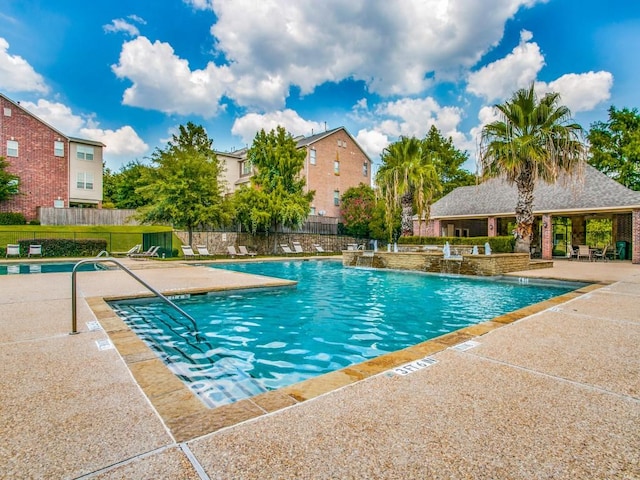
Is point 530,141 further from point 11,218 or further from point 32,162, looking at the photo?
point 32,162

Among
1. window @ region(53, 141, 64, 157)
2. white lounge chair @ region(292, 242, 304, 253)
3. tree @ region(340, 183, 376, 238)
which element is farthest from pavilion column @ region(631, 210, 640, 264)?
window @ region(53, 141, 64, 157)

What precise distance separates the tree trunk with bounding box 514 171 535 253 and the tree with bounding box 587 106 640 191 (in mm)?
18589

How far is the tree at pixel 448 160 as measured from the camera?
39031 mm

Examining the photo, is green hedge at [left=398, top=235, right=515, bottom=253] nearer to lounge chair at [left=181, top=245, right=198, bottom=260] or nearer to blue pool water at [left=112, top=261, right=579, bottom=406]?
blue pool water at [left=112, top=261, right=579, bottom=406]

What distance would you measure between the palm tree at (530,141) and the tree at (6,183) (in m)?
30.3

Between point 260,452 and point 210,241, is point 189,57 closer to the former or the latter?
point 210,241

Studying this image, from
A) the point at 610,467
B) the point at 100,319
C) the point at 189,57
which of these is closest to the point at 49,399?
the point at 100,319

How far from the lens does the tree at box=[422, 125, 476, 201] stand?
3903cm

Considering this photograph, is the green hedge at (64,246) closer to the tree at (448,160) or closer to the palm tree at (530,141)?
the palm tree at (530,141)

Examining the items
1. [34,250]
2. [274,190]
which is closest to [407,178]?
[274,190]

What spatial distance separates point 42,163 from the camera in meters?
28.3

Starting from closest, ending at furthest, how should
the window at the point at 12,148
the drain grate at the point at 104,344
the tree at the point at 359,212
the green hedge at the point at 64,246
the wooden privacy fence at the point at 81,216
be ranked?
1. the drain grate at the point at 104,344
2. the green hedge at the point at 64,246
3. the wooden privacy fence at the point at 81,216
4. the window at the point at 12,148
5. the tree at the point at 359,212

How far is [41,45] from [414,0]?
59.9 ft

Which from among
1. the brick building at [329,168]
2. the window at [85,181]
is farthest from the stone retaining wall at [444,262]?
the window at [85,181]
